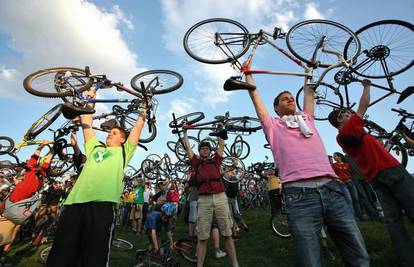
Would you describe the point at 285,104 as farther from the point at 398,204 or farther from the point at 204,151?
the point at 204,151

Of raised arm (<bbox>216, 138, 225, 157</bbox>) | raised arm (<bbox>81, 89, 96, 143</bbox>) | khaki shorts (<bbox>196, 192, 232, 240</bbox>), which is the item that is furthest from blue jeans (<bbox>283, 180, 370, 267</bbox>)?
raised arm (<bbox>216, 138, 225, 157</bbox>)

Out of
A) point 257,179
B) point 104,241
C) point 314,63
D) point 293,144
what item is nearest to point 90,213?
point 104,241

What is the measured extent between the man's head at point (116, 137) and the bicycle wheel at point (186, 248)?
3.74m

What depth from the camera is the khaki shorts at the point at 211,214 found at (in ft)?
16.8

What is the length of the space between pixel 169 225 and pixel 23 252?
4222 millimetres

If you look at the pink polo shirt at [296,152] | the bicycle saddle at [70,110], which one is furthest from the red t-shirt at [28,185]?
the pink polo shirt at [296,152]

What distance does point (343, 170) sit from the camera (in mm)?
8297

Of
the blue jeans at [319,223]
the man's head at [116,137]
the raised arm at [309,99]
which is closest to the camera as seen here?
the blue jeans at [319,223]

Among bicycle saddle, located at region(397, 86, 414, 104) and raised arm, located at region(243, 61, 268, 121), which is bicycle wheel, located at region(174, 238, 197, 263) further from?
bicycle saddle, located at region(397, 86, 414, 104)

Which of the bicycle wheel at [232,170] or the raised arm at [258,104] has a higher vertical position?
the bicycle wheel at [232,170]

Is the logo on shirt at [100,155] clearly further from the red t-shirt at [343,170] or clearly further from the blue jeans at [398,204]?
the red t-shirt at [343,170]

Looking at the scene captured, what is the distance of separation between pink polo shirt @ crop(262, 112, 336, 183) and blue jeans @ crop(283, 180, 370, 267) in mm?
143

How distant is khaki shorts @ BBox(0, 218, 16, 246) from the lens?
551 centimetres

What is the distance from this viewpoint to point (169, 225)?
7383mm
